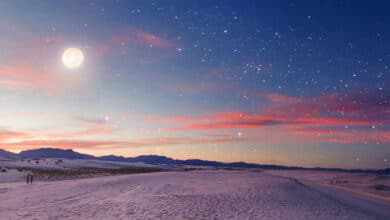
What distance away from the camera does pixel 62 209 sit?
2655 cm

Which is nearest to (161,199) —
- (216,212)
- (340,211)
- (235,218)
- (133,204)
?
(133,204)

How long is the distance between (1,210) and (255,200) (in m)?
17.7

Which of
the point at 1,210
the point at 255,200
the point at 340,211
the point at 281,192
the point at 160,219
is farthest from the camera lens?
the point at 281,192

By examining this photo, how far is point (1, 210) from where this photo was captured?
25.8 m

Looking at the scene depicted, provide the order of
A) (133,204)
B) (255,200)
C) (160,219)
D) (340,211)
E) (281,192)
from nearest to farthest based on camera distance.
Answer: (160,219) → (133,204) → (340,211) → (255,200) → (281,192)

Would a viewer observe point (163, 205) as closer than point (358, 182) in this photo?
Yes

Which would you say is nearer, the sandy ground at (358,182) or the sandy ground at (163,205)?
the sandy ground at (163,205)

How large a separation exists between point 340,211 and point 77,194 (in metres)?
20.5

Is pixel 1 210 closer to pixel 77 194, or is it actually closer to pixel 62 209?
pixel 62 209

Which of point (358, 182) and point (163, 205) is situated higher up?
point (358, 182)

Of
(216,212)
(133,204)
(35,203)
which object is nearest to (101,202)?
(133,204)

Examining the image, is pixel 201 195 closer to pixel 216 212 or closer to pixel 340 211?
pixel 216 212

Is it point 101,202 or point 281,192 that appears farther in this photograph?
point 281,192

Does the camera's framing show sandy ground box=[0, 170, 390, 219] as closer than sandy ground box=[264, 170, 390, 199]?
Yes
